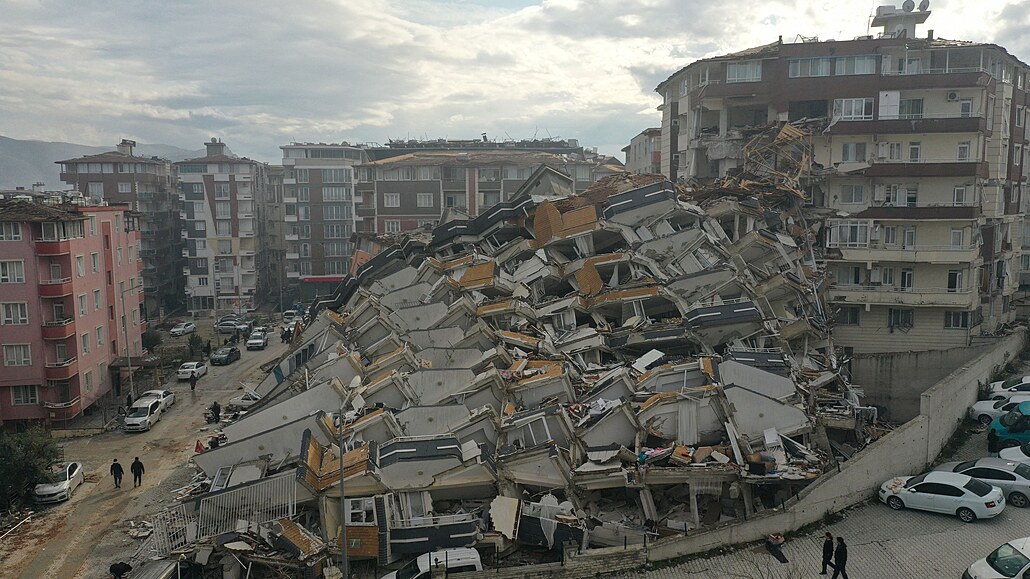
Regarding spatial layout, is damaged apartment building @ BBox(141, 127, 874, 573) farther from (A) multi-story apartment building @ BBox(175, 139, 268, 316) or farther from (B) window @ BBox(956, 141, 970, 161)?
(A) multi-story apartment building @ BBox(175, 139, 268, 316)

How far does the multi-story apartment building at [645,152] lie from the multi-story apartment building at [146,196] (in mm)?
→ 41063

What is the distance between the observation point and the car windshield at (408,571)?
688 inches

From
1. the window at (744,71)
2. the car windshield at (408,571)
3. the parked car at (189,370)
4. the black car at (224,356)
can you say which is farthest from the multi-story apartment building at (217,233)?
the car windshield at (408,571)

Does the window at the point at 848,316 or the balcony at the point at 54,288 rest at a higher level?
the balcony at the point at 54,288

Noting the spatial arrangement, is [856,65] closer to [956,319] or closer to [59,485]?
[956,319]

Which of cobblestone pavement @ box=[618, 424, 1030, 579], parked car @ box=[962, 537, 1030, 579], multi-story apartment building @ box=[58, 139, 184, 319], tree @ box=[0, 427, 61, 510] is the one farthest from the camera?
multi-story apartment building @ box=[58, 139, 184, 319]

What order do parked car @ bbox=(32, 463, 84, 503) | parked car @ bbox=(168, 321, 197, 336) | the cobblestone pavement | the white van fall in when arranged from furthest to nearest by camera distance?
parked car @ bbox=(168, 321, 197, 336), parked car @ bbox=(32, 463, 84, 503), the white van, the cobblestone pavement

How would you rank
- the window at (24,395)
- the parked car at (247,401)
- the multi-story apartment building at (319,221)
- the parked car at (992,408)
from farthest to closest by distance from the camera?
the multi-story apartment building at (319,221) < the window at (24,395) < the parked car at (247,401) < the parked car at (992,408)

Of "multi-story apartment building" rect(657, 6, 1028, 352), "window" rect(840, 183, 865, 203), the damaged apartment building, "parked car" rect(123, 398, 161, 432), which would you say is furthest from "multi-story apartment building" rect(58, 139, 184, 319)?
"window" rect(840, 183, 865, 203)

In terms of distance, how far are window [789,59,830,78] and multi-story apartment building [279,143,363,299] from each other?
3974 centimetres

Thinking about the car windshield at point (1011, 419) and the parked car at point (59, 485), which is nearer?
the car windshield at point (1011, 419)

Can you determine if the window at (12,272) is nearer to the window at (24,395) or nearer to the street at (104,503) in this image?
the window at (24,395)

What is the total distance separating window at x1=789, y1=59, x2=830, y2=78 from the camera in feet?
121

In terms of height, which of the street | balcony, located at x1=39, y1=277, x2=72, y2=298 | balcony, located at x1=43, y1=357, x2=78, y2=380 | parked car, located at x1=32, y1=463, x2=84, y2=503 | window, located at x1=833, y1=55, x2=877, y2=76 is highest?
window, located at x1=833, y1=55, x2=877, y2=76
